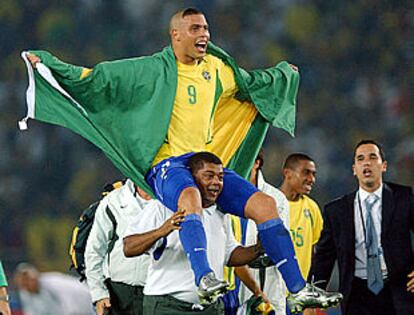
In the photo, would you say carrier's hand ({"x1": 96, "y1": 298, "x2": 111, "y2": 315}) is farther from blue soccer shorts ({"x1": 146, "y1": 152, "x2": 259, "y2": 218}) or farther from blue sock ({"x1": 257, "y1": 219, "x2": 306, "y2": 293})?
blue sock ({"x1": 257, "y1": 219, "x2": 306, "y2": 293})

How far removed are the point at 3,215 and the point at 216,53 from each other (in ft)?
15.9

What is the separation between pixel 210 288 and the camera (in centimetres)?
458

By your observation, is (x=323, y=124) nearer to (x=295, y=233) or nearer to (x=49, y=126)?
(x=49, y=126)

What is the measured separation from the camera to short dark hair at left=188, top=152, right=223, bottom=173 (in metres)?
5.06

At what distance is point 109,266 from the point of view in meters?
6.12

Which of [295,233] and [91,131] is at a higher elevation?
[91,131]

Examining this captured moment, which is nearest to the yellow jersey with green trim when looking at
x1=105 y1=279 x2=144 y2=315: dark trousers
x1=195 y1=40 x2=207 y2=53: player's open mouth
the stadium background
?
x1=195 y1=40 x2=207 y2=53: player's open mouth

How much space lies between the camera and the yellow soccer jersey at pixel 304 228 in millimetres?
6840

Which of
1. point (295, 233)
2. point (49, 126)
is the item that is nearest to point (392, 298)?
point (295, 233)

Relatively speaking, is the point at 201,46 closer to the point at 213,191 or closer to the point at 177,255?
the point at 213,191

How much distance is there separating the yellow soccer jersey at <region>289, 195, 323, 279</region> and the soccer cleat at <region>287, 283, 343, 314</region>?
73.6 inches

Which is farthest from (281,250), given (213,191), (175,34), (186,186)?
(175,34)

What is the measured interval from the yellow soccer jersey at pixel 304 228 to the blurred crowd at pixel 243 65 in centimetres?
320

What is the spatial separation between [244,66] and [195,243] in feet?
21.5
